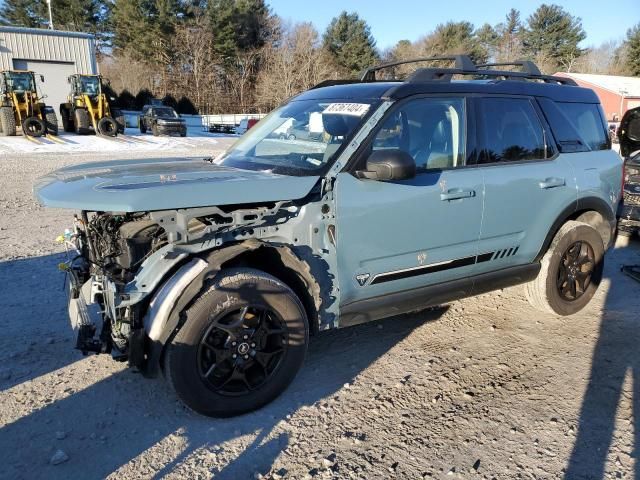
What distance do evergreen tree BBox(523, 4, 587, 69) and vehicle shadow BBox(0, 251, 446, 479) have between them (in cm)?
7159

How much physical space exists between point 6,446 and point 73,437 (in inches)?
12.9

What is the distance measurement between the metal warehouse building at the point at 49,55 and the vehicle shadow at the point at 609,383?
33425 mm

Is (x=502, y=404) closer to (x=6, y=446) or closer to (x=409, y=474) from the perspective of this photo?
(x=409, y=474)

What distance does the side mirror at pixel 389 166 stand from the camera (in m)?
3.06

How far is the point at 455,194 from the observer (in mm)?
3609

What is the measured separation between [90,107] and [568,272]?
2436cm

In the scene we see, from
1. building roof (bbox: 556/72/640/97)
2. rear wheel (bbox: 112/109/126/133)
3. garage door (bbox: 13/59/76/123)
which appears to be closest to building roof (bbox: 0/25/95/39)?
garage door (bbox: 13/59/76/123)

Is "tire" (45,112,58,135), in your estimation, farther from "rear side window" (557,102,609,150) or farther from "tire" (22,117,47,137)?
"rear side window" (557,102,609,150)

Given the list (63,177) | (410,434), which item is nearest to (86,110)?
(63,177)

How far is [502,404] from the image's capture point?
3293mm

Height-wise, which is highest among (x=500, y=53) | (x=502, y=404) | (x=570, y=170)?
(x=500, y=53)

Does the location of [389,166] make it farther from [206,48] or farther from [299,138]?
[206,48]

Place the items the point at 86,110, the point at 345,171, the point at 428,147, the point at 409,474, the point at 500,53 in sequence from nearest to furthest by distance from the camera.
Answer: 1. the point at 409,474
2. the point at 345,171
3. the point at 428,147
4. the point at 86,110
5. the point at 500,53

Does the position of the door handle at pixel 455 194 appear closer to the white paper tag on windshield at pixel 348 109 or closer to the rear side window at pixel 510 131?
the rear side window at pixel 510 131
